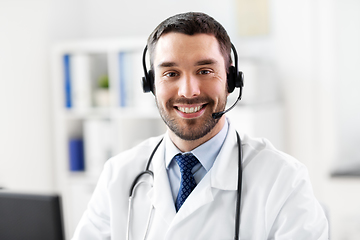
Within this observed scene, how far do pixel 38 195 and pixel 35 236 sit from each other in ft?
0.31

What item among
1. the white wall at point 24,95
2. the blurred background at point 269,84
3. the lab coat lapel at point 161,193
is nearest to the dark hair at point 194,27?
the lab coat lapel at point 161,193

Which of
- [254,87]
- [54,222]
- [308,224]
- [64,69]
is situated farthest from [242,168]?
[64,69]

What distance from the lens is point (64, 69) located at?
2904 millimetres

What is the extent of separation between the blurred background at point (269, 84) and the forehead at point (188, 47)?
1.29 m

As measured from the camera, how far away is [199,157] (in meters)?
1.31

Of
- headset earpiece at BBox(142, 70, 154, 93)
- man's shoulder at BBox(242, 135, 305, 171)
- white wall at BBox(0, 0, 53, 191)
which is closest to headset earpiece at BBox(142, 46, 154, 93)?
headset earpiece at BBox(142, 70, 154, 93)

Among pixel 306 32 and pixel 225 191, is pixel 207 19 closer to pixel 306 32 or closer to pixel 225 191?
pixel 225 191

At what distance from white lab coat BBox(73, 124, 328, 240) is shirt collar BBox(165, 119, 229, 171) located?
2cm

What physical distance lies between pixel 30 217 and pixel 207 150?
0.54m

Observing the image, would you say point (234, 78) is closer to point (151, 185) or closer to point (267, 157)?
point (267, 157)

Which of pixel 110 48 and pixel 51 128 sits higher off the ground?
pixel 110 48

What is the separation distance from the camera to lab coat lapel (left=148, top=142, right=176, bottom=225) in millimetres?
1273

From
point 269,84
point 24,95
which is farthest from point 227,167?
point 24,95

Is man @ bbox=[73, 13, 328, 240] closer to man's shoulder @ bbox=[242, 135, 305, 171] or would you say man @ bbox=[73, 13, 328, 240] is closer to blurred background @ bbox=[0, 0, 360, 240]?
man's shoulder @ bbox=[242, 135, 305, 171]
